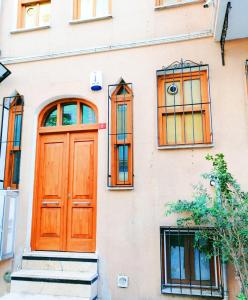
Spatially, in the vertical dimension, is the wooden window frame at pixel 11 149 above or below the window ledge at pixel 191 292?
above

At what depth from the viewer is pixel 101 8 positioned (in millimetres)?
5867

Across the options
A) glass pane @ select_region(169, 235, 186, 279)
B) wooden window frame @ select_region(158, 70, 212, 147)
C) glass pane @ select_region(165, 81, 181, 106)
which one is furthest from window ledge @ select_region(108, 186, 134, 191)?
glass pane @ select_region(165, 81, 181, 106)

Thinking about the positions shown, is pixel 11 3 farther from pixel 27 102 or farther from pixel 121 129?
pixel 121 129

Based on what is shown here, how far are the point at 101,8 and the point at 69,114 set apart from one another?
7.35 feet

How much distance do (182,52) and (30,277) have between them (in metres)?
4.57

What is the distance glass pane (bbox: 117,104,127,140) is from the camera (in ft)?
17.2

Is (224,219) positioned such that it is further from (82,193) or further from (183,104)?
(82,193)

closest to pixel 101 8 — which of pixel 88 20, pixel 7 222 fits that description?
pixel 88 20

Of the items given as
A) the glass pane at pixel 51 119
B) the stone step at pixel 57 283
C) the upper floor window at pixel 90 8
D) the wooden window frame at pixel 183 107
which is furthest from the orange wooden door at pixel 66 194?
the upper floor window at pixel 90 8

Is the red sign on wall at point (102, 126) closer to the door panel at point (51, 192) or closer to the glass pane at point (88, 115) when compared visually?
the glass pane at point (88, 115)

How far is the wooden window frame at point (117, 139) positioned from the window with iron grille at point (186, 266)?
3.57ft

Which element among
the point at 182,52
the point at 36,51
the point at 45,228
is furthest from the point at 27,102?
the point at 182,52

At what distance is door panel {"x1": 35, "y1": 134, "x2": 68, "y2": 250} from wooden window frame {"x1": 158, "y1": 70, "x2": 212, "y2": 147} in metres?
1.85

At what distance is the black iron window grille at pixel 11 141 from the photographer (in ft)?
18.3
